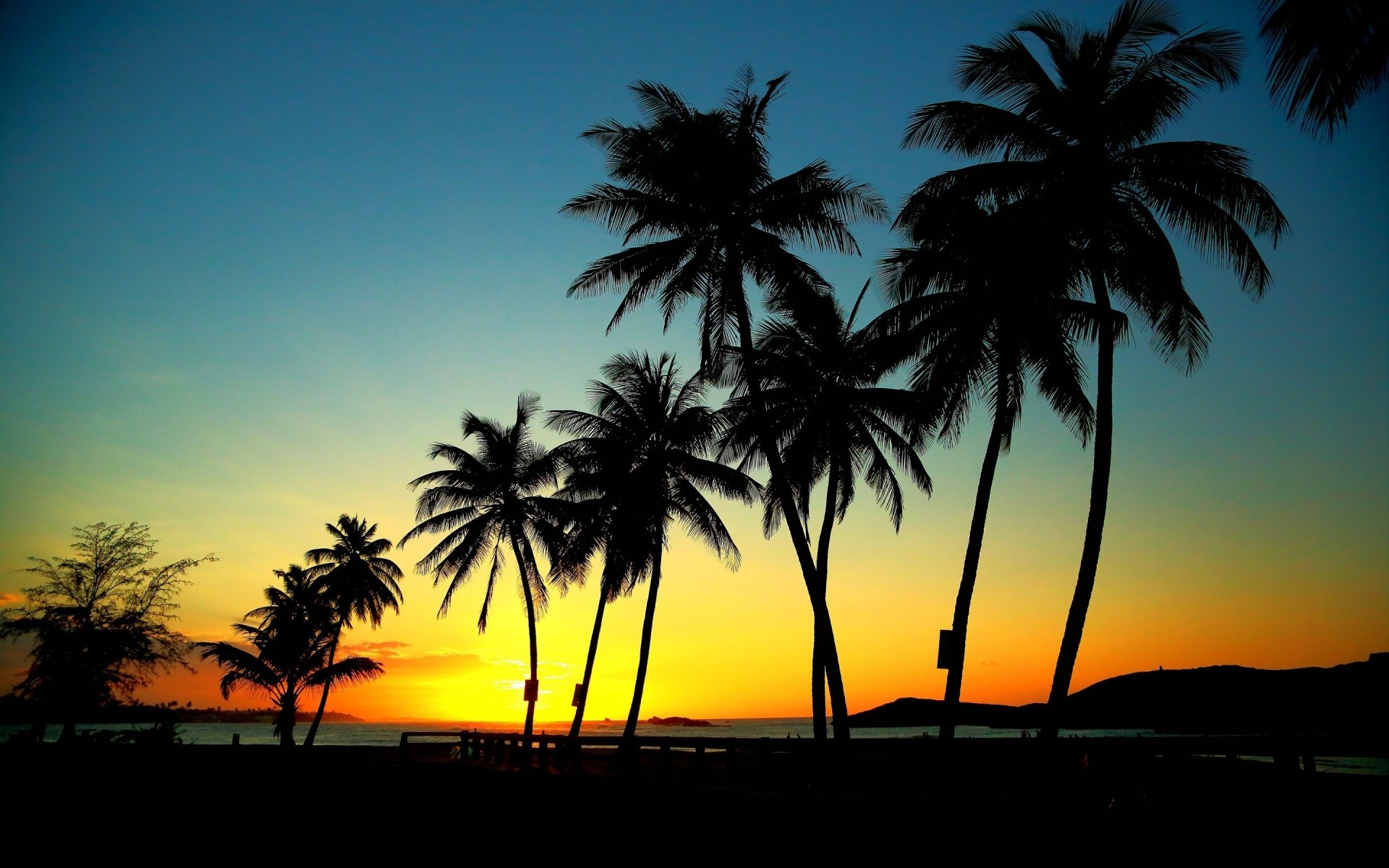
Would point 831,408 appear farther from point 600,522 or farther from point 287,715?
point 287,715

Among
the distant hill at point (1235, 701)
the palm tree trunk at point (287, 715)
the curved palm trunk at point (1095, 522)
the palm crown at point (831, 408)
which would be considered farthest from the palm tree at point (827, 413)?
the distant hill at point (1235, 701)

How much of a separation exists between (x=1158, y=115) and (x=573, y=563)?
22.8 m

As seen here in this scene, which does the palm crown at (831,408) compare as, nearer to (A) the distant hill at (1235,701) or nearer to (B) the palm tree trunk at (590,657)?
(B) the palm tree trunk at (590,657)

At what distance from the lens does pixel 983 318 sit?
1891cm

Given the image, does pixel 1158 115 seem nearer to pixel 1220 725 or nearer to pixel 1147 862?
pixel 1147 862

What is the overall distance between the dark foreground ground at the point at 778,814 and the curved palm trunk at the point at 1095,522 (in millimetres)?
2140

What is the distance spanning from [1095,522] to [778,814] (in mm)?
9707

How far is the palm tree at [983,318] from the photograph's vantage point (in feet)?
59.1

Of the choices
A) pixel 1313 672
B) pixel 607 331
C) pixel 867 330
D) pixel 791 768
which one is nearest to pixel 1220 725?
pixel 1313 672

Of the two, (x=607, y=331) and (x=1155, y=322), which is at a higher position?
(x=607, y=331)

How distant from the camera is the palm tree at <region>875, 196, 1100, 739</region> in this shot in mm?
18000

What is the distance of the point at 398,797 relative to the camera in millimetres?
17984

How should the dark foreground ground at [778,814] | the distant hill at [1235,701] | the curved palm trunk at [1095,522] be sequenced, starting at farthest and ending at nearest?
the distant hill at [1235,701]
the curved palm trunk at [1095,522]
the dark foreground ground at [778,814]

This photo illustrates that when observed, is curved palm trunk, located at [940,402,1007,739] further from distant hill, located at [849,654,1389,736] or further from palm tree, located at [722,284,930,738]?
distant hill, located at [849,654,1389,736]
